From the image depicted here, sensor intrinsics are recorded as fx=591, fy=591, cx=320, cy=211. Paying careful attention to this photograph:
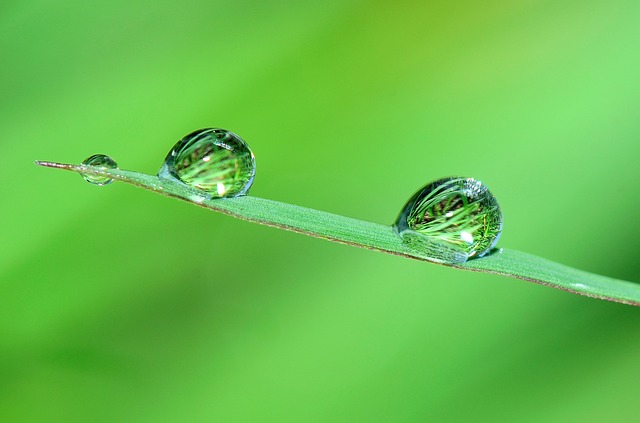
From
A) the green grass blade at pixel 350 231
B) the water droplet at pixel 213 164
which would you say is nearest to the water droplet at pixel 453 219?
the green grass blade at pixel 350 231

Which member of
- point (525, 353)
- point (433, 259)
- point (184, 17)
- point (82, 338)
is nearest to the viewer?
point (433, 259)

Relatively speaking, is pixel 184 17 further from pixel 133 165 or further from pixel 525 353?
pixel 525 353

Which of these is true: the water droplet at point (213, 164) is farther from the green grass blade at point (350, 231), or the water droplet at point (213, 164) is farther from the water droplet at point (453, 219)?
the water droplet at point (453, 219)

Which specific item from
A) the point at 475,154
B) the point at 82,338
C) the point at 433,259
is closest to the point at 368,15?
the point at 475,154

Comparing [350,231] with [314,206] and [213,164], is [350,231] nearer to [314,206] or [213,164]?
[213,164]

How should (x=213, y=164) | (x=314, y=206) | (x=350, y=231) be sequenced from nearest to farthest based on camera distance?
(x=350, y=231)
(x=213, y=164)
(x=314, y=206)

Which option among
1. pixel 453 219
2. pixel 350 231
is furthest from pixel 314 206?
pixel 350 231
